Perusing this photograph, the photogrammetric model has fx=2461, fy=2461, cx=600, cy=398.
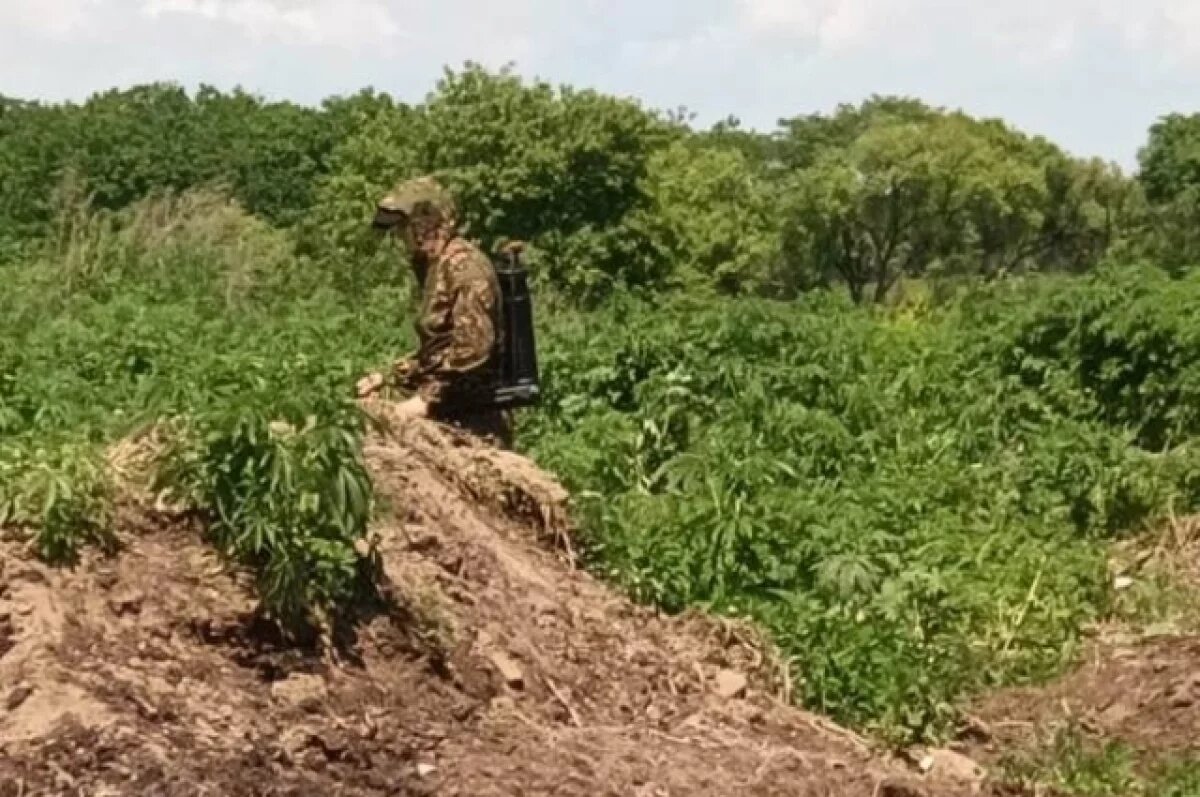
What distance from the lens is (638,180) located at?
41.2m

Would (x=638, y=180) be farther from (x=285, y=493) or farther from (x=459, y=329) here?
(x=285, y=493)

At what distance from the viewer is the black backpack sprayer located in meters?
9.12

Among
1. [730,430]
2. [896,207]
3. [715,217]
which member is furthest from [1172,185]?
[730,430]

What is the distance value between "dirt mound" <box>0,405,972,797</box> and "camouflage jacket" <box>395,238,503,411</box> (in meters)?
0.81

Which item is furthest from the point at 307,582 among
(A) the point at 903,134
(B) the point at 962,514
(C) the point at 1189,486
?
(A) the point at 903,134

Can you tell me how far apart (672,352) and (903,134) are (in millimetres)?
43847

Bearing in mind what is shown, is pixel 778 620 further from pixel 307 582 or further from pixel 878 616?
pixel 307 582

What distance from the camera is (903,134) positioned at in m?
55.9

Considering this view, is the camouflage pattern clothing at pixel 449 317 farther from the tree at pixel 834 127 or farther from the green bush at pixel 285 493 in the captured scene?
the tree at pixel 834 127

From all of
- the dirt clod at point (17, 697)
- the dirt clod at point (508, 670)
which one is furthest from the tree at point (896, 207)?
the dirt clod at point (17, 697)

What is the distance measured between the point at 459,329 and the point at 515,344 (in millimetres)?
370

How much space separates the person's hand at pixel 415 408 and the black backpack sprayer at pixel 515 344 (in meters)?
0.27

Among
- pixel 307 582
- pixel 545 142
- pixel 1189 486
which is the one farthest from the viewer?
pixel 545 142

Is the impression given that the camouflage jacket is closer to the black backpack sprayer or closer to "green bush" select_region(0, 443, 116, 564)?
the black backpack sprayer
